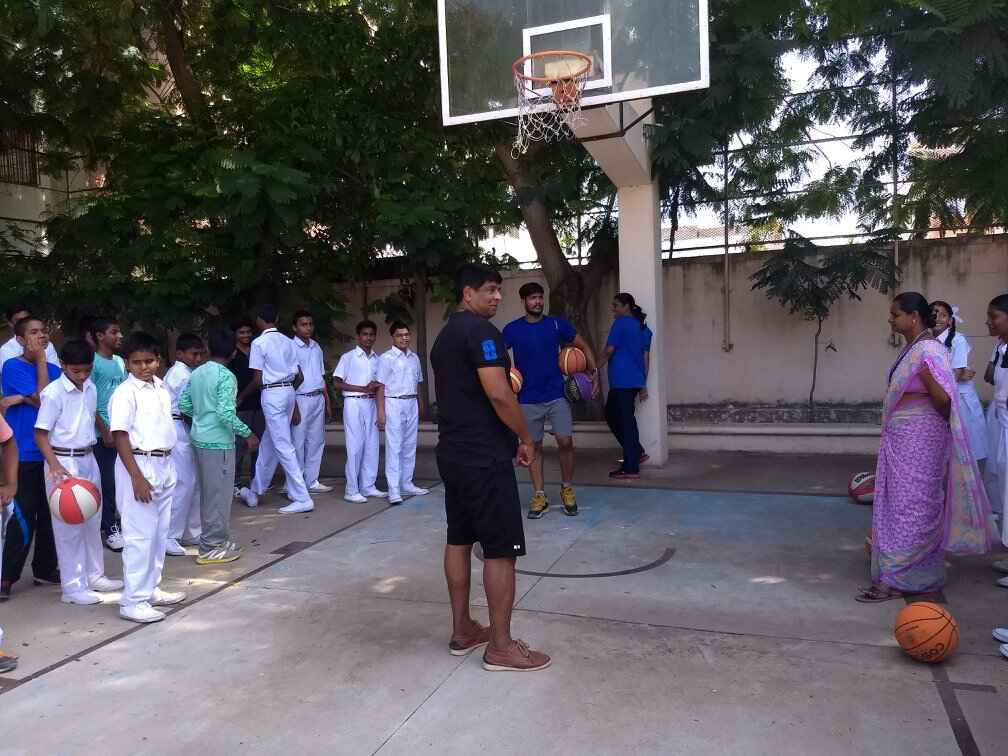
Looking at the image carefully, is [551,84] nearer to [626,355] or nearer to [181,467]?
[626,355]

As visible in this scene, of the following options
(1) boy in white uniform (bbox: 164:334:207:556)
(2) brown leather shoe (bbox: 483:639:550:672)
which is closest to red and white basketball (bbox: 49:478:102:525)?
(1) boy in white uniform (bbox: 164:334:207:556)

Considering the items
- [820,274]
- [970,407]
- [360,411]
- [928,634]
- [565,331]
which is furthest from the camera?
[820,274]

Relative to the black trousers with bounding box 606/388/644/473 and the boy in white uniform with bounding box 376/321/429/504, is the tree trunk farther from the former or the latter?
the boy in white uniform with bounding box 376/321/429/504

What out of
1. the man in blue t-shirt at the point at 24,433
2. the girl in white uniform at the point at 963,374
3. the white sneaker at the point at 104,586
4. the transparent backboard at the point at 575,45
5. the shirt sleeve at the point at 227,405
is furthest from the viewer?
the transparent backboard at the point at 575,45

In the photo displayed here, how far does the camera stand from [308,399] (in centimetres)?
771

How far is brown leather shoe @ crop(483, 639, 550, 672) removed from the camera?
3.85 m

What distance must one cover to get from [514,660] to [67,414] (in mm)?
3047

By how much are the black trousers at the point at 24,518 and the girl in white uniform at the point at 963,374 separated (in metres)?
6.04

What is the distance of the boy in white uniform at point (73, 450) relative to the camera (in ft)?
15.8

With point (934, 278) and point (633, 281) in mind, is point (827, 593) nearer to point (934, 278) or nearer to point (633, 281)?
point (633, 281)

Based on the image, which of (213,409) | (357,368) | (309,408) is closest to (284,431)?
(309,408)

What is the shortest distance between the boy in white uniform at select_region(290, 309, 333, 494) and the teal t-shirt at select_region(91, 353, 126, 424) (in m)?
1.80

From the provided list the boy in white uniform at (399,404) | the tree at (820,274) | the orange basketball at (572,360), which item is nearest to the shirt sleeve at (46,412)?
the boy in white uniform at (399,404)

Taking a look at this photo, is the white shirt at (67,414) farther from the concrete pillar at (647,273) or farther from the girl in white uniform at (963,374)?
the girl in white uniform at (963,374)
